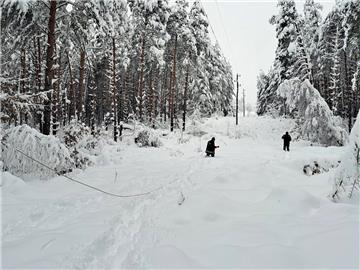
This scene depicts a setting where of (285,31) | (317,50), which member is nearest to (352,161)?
(285,31)

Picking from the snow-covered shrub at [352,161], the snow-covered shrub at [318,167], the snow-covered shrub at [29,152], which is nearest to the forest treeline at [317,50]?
the snow-covered shrub at [318,167]

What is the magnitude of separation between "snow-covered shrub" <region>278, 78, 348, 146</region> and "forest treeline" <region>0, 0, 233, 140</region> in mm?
9819

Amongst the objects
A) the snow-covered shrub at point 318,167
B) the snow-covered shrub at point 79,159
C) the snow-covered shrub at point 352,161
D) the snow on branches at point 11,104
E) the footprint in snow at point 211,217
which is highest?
the snow on branches at point 11,104

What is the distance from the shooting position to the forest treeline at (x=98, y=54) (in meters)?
9.63

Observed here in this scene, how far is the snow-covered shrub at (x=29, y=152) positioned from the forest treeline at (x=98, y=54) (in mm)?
621

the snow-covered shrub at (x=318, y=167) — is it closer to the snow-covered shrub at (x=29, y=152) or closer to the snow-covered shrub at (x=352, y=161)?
the snow-covered shrub at (x=352, y=161)

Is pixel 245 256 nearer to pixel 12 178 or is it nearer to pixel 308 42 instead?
pixel 12 178

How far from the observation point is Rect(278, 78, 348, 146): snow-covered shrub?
64.2 ft

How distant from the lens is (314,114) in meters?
19.8

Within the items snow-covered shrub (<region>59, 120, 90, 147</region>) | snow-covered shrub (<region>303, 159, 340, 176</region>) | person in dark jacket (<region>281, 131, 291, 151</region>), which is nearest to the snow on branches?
snow-covered shrub (<region>59, 120, 90, 147</region>)

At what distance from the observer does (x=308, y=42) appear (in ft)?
99.6

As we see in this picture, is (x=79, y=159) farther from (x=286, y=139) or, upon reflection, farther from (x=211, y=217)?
(x=286, y=139)

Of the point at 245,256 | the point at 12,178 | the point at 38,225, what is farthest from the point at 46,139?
the point at 245,256

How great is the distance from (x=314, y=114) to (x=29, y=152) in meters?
18.5
